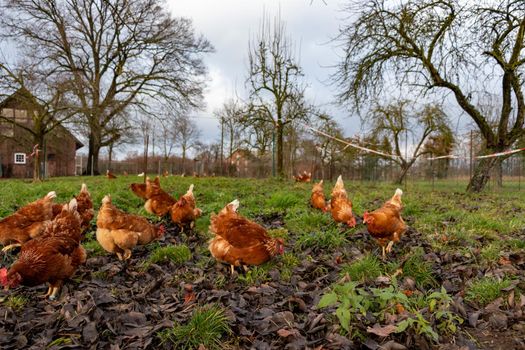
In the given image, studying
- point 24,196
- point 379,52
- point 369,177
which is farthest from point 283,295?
point 369,177

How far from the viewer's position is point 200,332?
2695 millimetres

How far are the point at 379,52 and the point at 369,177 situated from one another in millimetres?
13425

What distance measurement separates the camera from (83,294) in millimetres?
3391

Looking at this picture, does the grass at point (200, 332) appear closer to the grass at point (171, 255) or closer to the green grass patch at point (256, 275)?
the green grass patch at point (256, 275)

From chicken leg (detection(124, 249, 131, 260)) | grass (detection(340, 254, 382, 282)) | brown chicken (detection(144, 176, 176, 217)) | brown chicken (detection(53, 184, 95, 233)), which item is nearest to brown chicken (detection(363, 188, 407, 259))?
grass (detection(340, 254, 382, 282))

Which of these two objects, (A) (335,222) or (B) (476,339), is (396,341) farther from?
(A) (335,222)

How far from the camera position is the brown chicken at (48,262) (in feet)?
10.7

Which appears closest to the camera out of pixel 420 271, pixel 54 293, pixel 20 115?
pixel 54 293

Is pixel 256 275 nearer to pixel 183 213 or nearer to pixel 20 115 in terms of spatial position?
pixel 183 213

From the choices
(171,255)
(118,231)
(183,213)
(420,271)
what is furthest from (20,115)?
(420,271)

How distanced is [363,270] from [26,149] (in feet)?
92.5

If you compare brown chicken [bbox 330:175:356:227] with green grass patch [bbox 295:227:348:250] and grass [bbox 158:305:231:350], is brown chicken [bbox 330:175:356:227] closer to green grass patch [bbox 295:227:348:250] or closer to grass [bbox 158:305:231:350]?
green grass patch [bbox 295:227:348:250]

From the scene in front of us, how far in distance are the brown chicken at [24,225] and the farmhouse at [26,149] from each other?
57.7 ft

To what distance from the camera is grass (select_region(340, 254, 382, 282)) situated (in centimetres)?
376
